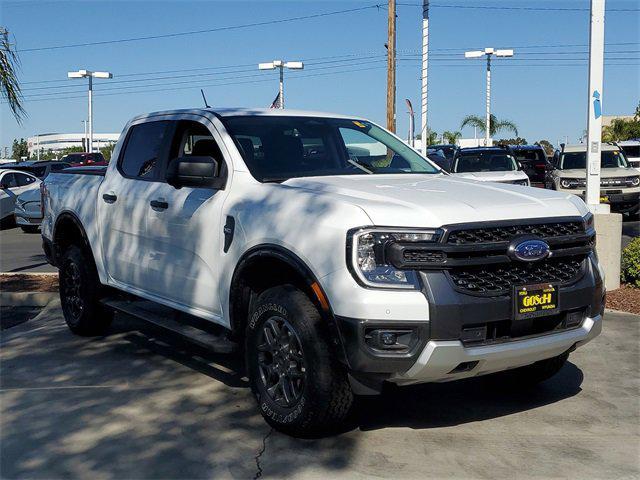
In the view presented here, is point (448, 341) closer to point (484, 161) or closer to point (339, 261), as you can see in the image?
point (339, 261)

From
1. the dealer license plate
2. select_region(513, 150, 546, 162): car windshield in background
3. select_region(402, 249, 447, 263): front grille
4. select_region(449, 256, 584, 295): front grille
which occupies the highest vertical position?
select_region(513, 150, 546, 162): car windshield in background

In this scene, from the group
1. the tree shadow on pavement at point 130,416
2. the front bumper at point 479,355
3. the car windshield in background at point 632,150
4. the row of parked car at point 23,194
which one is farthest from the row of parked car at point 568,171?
the front bumper at point 479,355

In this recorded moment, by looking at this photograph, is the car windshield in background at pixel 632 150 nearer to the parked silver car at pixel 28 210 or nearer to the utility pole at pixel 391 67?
the utility pole at pixel 391 67

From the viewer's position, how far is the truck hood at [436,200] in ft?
13.2

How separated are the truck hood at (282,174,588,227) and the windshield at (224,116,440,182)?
226 mm

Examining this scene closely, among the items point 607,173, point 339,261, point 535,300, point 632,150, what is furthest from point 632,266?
point 632,150

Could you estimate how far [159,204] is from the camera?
564cm

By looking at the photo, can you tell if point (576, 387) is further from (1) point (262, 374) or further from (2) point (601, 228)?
(2) point (601, 228)

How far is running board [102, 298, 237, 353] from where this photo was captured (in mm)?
5027

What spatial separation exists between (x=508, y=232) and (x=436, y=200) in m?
0.43

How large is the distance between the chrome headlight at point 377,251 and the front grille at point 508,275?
240 millimetres

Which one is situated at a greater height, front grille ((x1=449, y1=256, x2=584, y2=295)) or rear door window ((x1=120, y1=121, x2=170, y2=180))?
rear door window ((x1=120, y1=121, x2=170, y2=180))

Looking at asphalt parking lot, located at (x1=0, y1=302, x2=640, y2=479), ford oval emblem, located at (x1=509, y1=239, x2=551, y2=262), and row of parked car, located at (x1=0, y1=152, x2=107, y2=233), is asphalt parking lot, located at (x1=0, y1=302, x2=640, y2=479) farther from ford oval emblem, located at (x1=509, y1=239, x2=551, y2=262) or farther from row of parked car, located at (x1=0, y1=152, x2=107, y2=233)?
row of parked car, located at (x1=0, y1=152, x2=107, y2=233)

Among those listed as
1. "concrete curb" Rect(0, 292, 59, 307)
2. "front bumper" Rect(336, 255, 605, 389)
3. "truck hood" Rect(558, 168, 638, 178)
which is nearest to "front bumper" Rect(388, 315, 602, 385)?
"front bumper" Rect(336, 255, 605, 389)
